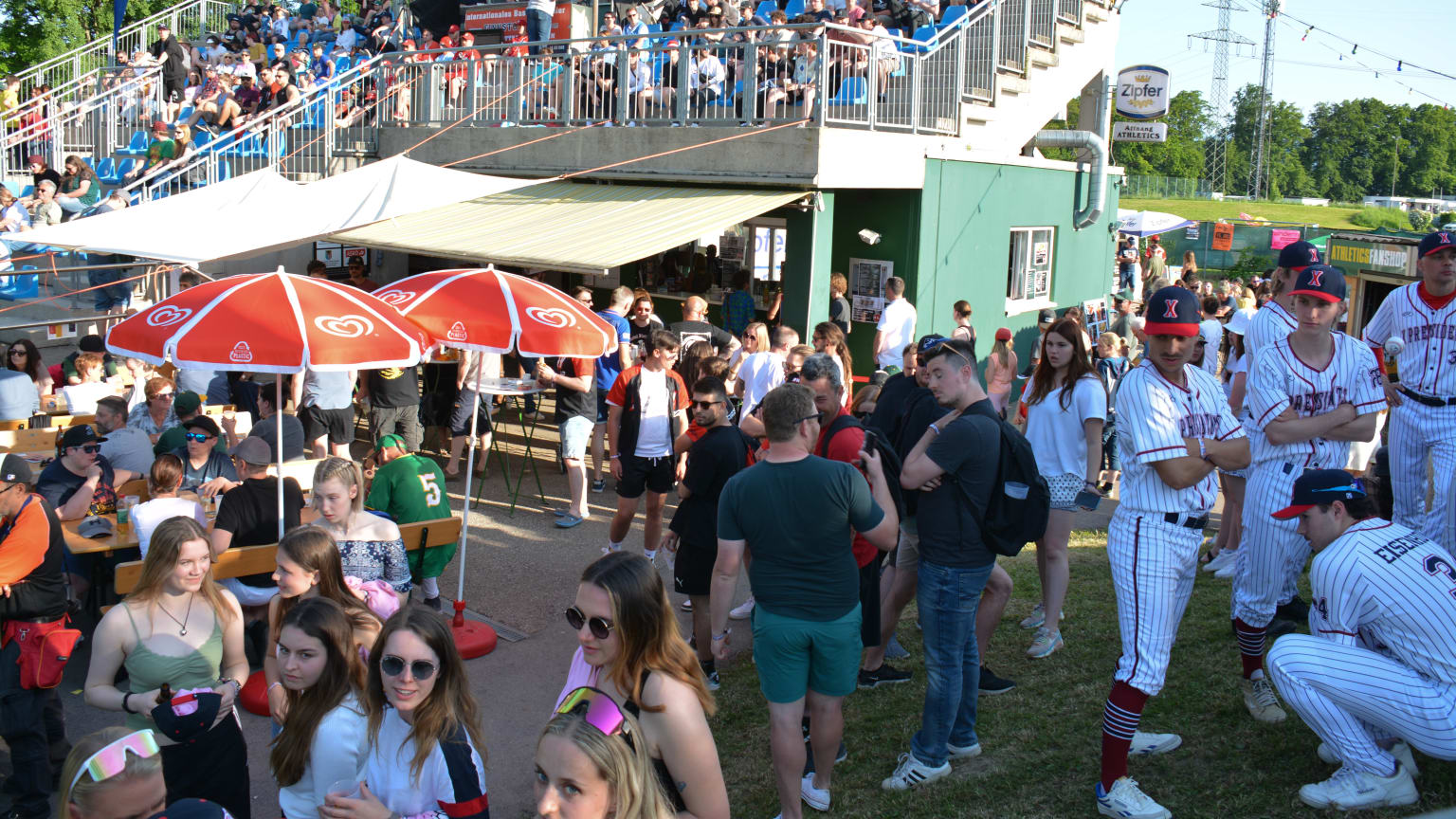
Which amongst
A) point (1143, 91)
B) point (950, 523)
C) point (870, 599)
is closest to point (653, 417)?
point (870, 599)

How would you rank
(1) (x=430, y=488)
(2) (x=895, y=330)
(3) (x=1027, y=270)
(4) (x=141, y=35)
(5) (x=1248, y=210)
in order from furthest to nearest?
(5) (x=1248, y=210), (4) (x=141, y=35), (3) (x=1027, y=270), (2) (x=895, y=330), (1) (x=430, y=488)

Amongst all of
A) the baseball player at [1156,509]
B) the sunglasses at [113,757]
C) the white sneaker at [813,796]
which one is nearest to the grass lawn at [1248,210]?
the baseball player at [1156,509]

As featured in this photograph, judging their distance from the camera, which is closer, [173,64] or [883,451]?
[883,451]

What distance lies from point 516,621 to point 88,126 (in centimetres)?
1730

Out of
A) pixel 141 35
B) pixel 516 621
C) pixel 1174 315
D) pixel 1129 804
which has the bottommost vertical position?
pixel 516 621

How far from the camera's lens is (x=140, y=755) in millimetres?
2828

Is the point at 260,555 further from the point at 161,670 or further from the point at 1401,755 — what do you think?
the point at 1401,755

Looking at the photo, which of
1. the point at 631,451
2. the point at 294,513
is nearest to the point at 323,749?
the point at 294,513

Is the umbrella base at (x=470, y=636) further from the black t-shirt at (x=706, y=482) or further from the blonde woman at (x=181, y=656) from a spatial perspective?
the blonde woman at (x=181, y=656)

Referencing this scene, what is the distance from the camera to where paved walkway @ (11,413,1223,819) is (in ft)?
17.3

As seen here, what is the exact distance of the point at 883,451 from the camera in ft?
16.8

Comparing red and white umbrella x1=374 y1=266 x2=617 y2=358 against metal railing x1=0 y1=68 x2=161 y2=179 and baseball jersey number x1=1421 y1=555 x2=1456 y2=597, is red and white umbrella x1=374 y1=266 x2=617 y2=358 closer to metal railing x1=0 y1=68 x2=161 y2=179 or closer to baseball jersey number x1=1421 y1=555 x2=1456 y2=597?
baseball jersey number x1=1421 y1=555 x2=1456 y2=597

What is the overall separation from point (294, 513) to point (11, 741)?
1.97 m

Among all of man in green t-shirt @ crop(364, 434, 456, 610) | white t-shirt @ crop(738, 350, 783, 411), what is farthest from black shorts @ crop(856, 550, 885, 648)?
white t-shirt @ crop(738, 350, 783, 411)
